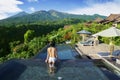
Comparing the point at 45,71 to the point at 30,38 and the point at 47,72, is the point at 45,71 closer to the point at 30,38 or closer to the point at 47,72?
the point at 47,72

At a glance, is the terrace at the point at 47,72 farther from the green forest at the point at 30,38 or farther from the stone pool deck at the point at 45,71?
the green forest at the point at 30,38

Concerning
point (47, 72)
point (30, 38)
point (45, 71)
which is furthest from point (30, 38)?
point (47, 72)

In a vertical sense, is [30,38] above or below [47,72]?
below

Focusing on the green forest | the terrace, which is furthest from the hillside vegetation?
the terrace

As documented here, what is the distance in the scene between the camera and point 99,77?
6.36 meters

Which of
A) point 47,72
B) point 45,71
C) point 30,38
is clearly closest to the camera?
point 47,72

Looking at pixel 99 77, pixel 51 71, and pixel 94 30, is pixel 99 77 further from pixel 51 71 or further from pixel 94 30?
pixel 94 30

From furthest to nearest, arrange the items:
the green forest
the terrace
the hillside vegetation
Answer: the hillside vegetation < the green forest < the terrace

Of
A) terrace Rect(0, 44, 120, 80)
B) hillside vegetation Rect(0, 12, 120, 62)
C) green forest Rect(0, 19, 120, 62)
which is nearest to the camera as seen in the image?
terrace Rect(0, 44, 120, 80)

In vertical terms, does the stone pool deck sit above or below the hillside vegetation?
above

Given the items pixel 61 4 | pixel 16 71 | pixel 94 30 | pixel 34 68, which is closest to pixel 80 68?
pixel 34 68

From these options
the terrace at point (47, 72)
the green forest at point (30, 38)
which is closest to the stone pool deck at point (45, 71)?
the terrace at point (47, 72)

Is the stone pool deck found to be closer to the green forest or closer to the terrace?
the terrace

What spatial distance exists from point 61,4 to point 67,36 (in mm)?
39646
